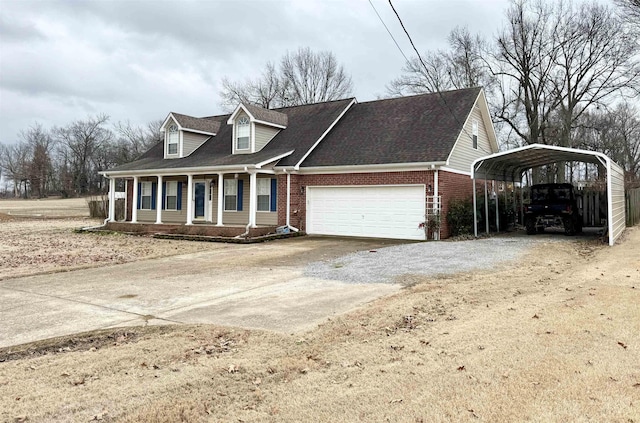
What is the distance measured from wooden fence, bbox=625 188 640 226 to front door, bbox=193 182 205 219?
1972 cm

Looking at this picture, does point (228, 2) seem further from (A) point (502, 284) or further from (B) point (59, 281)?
(A) point (502, 284)

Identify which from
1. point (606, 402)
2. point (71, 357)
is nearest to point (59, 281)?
point (71, 357)

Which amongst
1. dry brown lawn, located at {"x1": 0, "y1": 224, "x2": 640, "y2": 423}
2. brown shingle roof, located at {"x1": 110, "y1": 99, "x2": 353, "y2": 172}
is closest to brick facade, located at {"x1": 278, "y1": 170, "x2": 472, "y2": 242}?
brown shingle roof, located at {"x1": 110, "y1": 99, "x2": 353, "y2": 172}

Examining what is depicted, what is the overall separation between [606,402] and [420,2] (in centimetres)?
895

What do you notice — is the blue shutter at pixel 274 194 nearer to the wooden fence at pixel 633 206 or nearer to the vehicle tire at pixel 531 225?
the vehicle tire at pixel 531 225

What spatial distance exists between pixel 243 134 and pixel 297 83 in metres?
26.2

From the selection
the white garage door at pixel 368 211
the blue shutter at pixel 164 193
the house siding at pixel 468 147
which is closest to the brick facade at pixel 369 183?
the white garage door at pixel 368 211

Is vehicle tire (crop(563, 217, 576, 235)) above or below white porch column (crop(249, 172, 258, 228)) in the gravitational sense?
below

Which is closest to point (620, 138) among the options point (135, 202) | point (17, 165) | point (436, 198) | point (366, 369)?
point (436, 198)

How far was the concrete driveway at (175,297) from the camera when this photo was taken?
608 cm

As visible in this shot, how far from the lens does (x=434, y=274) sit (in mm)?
9375

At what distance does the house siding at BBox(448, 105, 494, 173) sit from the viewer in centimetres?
1779

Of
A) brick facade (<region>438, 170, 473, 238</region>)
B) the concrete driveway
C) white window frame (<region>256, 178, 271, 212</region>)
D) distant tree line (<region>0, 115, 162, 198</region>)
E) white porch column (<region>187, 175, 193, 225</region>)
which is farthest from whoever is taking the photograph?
distant tree line (<region>0, 115, 162, 198</region>)

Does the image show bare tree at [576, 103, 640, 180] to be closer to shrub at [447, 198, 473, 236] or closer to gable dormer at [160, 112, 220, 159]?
shrub at [447, 198, 473, 236]
